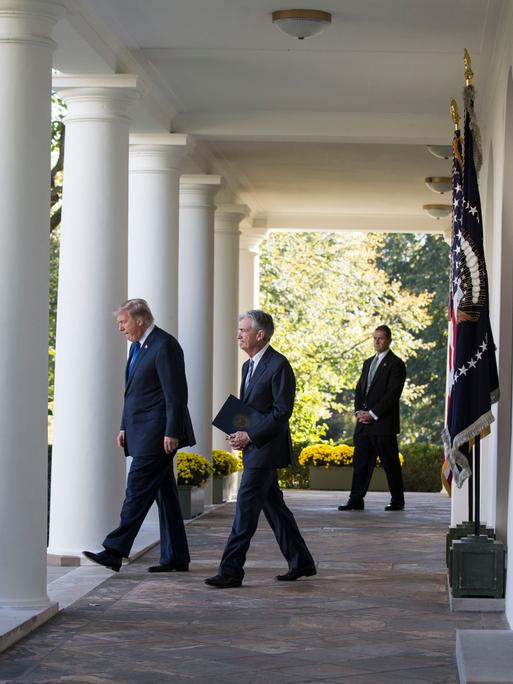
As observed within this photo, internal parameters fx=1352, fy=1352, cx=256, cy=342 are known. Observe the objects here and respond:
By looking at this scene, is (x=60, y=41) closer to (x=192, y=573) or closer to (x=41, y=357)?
(x=41, y=357)

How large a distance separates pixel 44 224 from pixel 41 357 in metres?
0.82

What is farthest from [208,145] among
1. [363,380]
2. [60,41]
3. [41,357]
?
[41,357]

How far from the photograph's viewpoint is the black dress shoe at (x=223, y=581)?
9648mm

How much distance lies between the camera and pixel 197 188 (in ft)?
55.4

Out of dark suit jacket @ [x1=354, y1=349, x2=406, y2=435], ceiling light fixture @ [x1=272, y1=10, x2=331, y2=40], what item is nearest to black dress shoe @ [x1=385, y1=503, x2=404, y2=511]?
dark suit jacket @ [x1=354, y1=349, x2=406, y2=435]

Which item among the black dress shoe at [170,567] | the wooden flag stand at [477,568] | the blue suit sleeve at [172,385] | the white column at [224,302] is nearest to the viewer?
the wooden flag stand at [477,568]

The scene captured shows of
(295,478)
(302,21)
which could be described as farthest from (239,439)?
(295,478)

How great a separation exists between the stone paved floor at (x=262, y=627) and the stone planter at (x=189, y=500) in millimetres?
2878

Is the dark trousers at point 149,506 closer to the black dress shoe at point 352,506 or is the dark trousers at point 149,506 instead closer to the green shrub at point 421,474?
the black dress shoe at point 352,506

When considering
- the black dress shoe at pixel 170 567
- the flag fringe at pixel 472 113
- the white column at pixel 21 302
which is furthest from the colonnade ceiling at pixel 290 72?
the black dress shoe at pixel 170 567

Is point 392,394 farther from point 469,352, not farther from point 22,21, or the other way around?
point 22,21

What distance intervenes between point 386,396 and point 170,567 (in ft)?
21.3

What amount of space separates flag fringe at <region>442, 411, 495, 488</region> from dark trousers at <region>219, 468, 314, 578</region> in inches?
53.5

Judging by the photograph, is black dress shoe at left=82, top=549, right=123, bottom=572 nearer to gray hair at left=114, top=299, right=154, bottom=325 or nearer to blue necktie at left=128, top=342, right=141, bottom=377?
blue necktie at left=128, top=342, right=141, bottom=377
